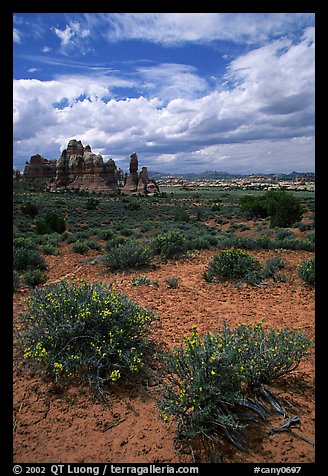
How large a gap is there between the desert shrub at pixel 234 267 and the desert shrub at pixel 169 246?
2.21 meters

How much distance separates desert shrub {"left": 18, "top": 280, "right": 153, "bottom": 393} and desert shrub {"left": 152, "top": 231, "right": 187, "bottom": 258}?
17.3 feet

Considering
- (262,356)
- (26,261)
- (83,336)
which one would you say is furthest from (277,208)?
(83,336)

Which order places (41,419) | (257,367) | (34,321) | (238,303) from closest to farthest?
(41,419), (257,367), (34,321), (238,303)

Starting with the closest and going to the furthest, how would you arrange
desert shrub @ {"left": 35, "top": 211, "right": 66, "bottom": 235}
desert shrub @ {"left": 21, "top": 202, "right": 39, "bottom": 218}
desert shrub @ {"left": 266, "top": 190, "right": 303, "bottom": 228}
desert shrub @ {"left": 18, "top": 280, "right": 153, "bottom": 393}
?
desert shrub @ {"left": 18, "top": 280, "right": 153, "bottom": 393} → desert shrub @ {"left": 35, "top": 211, "right": 66, "bottom": 235} → desert shrub @ {"left": 266, "top": 190, "right": 303, "bottom": 228} → desert shrub @ {"left": 21, "top": 202, "right": 39, "bottom": 218}

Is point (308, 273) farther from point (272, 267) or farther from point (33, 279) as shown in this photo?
point (33, 279)

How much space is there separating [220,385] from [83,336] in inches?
59.6

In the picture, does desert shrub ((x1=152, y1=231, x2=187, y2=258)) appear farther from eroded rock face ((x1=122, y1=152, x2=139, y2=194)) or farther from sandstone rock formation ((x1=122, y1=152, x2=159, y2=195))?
eroded rock face ((x1=122, y1=152, x2=139, y2=194))

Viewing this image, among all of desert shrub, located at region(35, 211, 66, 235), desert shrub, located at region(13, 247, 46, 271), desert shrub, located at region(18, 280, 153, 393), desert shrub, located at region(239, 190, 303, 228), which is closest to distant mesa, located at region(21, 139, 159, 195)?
desert shrub, located at region(239, 190, 303, 228)

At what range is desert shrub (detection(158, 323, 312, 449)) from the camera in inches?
91.0

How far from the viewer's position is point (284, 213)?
1944cm

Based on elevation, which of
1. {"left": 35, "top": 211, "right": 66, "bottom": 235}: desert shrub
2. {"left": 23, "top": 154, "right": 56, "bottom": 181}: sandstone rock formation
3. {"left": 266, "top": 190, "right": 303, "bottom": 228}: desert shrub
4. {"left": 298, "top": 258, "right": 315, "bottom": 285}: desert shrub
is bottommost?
{"left": 298, "top": 258, "right": 315, "bottom": 285}: desert shrub
